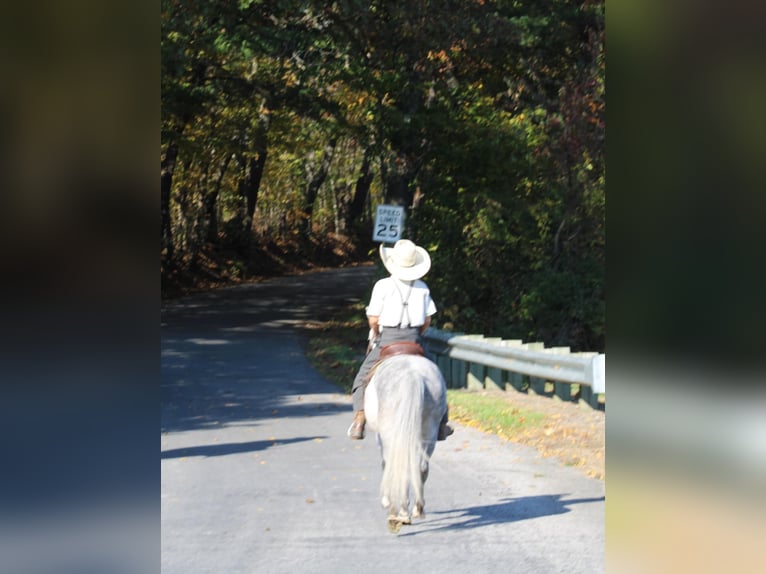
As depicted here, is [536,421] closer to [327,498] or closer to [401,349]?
[327,498]

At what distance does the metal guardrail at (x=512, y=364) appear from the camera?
11.8 meters

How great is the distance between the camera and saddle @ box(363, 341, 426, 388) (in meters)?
7.58

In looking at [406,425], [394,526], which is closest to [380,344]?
[406,425]

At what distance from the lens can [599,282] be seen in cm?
2023

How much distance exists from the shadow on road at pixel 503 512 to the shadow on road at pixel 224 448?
3.14 m

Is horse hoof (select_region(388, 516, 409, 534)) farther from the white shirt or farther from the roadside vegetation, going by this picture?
the roadside vegetation

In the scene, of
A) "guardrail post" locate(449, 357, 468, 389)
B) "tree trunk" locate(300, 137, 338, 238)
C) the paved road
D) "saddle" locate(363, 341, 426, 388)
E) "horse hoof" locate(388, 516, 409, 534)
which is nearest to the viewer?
the paved road

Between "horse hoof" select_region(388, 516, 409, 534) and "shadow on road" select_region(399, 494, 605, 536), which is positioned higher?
"horse hoof" select_region(388, 516, 409, 534)

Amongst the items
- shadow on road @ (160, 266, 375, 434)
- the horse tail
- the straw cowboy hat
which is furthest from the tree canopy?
the horse tail

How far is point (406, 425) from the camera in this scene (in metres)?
7.16

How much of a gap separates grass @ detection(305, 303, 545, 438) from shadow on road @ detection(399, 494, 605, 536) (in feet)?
9.43

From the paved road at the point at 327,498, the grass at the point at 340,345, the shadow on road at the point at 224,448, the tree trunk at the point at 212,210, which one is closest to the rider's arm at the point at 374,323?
the paved road at the point at 327,498

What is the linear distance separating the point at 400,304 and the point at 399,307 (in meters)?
0.03
